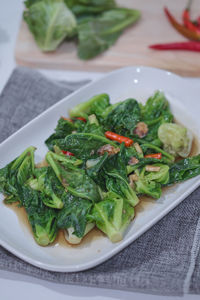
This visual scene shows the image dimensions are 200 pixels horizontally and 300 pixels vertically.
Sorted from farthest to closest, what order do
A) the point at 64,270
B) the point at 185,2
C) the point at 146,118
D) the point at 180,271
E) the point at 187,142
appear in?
the point at 185,2
the point at 146,118
the point at 187,142
the point at 180,271
the point at 64,270

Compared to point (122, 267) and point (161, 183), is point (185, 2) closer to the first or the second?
point (161, 183)

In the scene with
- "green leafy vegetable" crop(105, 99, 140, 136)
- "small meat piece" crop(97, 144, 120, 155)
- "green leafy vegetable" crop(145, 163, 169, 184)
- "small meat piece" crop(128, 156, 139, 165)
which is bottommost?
"green leafy vegetable" crop(145, 163, 169, 184)

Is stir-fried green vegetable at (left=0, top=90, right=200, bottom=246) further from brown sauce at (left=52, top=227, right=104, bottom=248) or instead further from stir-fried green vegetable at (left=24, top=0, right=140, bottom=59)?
stir-fried green vegetable at (left=24, top=0, right=140, bottom=59)

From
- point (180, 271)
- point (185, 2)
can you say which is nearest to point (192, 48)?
point (185, 2)

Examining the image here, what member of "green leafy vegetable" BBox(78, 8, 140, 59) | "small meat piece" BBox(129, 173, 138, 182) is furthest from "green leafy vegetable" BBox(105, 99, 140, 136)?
"green leafy vegetable" BBox(78, 8, 140, 59)

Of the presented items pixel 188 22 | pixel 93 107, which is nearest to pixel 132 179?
pixel 93 107

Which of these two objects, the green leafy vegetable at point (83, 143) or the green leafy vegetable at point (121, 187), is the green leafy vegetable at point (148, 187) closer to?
the green leafy vegetable at point (121, 187)
